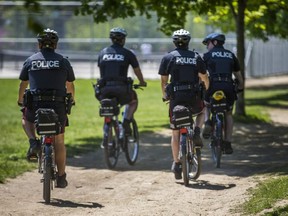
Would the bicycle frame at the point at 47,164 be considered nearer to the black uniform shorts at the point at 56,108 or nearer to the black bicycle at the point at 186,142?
the black uniform shorts at the point at 56,108

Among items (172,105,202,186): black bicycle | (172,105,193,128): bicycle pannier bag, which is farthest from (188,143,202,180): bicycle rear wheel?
(172,105,193,128): bicycle pannier bag

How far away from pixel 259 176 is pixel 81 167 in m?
2.89

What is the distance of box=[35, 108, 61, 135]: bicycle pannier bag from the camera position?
907 cm

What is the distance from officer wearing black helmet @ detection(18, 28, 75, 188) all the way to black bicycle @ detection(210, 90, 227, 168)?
3231 mm

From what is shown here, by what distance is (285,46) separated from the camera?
50.8 m

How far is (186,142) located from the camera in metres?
10.4

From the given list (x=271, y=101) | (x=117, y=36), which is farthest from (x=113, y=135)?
(x=271, y=101)

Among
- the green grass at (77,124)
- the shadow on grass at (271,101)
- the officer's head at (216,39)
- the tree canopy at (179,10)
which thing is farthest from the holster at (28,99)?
the shadow on grass at (271,101)

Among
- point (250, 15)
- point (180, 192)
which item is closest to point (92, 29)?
point (250, 15)

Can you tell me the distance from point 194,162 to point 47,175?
2.40 meters

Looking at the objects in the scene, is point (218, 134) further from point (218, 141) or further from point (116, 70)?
point (116, 70)

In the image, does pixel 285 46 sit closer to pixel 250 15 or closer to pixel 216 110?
pixel 250 15

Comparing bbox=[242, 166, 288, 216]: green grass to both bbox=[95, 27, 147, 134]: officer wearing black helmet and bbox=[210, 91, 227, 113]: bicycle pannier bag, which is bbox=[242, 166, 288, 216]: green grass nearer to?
bbox=[210, 91, 227, 113]: bicycle pannier bag

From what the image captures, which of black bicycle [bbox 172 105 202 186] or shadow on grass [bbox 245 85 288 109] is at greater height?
black bicycle [bbox 172 105 202 186]
